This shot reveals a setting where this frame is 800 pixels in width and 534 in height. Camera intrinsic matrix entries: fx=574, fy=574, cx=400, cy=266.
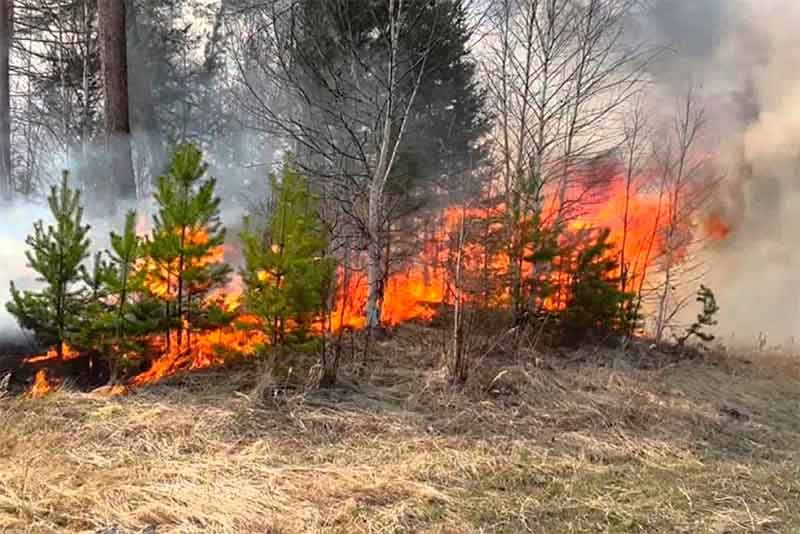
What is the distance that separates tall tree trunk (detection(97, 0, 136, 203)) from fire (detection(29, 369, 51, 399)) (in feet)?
11.5

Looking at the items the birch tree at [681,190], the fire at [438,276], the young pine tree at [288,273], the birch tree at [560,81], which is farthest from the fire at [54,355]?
the birch tree at [681,190]

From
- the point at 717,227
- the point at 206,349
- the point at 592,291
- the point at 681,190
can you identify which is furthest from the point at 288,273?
the point at 717,227

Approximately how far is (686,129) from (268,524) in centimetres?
1040

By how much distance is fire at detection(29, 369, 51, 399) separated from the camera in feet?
16.8

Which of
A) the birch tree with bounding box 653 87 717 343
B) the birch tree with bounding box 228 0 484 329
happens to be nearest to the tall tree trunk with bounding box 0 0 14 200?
the birch tree with bounding box 228 0 484 329

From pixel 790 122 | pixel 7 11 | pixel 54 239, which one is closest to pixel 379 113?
pixel 54 239

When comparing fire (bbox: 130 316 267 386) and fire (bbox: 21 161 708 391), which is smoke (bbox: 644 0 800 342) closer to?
fire (bbox: 21 161 708 391)

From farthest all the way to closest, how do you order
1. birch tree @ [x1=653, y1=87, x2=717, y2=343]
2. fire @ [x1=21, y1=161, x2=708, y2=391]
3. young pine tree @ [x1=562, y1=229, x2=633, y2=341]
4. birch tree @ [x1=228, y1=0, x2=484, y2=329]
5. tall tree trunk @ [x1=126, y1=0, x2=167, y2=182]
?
tall tree trunk @ [x1=126, y1=0, x2=167, y2=182] → birch tree @ [x1=653, y1=87, x2=717, y2=343] → young pine tree @ [x1=562, y1=229, x2=633, y2=341] → birch tree @ [x1=228, y1=0, x2=484, y2=329] → fire @ [x1=21, y1=161, x2=708, y2=391]

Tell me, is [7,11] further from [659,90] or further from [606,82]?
[659,90]

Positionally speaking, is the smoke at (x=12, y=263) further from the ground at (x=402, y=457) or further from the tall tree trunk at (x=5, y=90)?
the tall tree trunk at (x=5, y=90)

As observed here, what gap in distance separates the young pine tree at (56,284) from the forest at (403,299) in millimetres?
27

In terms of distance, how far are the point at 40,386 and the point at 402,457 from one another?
355cm

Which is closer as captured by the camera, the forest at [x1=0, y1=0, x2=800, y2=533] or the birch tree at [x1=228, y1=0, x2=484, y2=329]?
the forest at [x1=0, y1=0, x2=800, y2=533]

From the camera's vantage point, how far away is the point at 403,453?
4270mm
